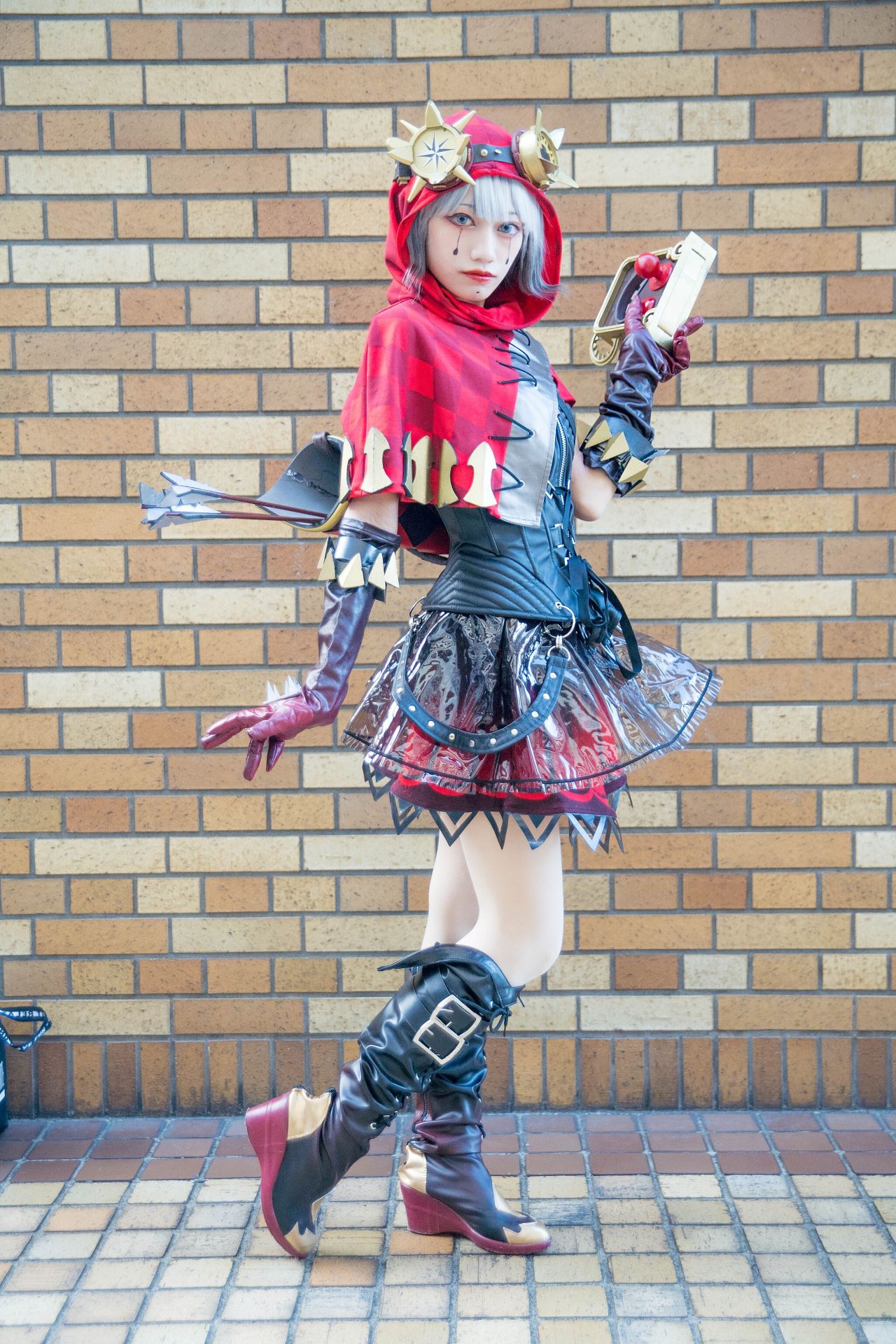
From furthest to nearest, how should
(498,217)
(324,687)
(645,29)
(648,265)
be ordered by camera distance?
(645,29) → (648,265) → (498,217) → (324,687)

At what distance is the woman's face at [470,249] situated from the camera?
2008 millimetres

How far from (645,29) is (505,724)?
5.81 feet

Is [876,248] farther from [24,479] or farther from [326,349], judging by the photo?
[24,479]

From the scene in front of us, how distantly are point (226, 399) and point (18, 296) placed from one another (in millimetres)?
552

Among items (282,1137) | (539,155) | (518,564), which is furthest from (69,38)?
(282,1137)

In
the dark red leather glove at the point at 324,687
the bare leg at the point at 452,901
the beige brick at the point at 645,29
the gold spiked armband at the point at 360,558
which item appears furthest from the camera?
the beige brick at the point at 645,29

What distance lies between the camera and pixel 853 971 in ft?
9.53

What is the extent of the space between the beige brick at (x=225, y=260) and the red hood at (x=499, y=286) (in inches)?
30.1

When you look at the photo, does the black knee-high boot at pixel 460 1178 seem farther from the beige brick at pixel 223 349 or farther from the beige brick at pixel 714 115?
the beige brick at pixel 714 115

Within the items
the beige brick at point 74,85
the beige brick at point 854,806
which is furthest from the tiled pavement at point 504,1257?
the beige brick at point 74,85

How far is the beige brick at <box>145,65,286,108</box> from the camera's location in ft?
9.05

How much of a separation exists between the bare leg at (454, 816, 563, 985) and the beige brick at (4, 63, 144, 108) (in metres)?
1.93

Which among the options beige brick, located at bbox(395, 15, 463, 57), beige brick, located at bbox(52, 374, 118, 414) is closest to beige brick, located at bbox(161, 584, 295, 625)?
beige brick, located at bbox(52, 374, 118, 414)

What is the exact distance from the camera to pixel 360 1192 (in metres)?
2.52
